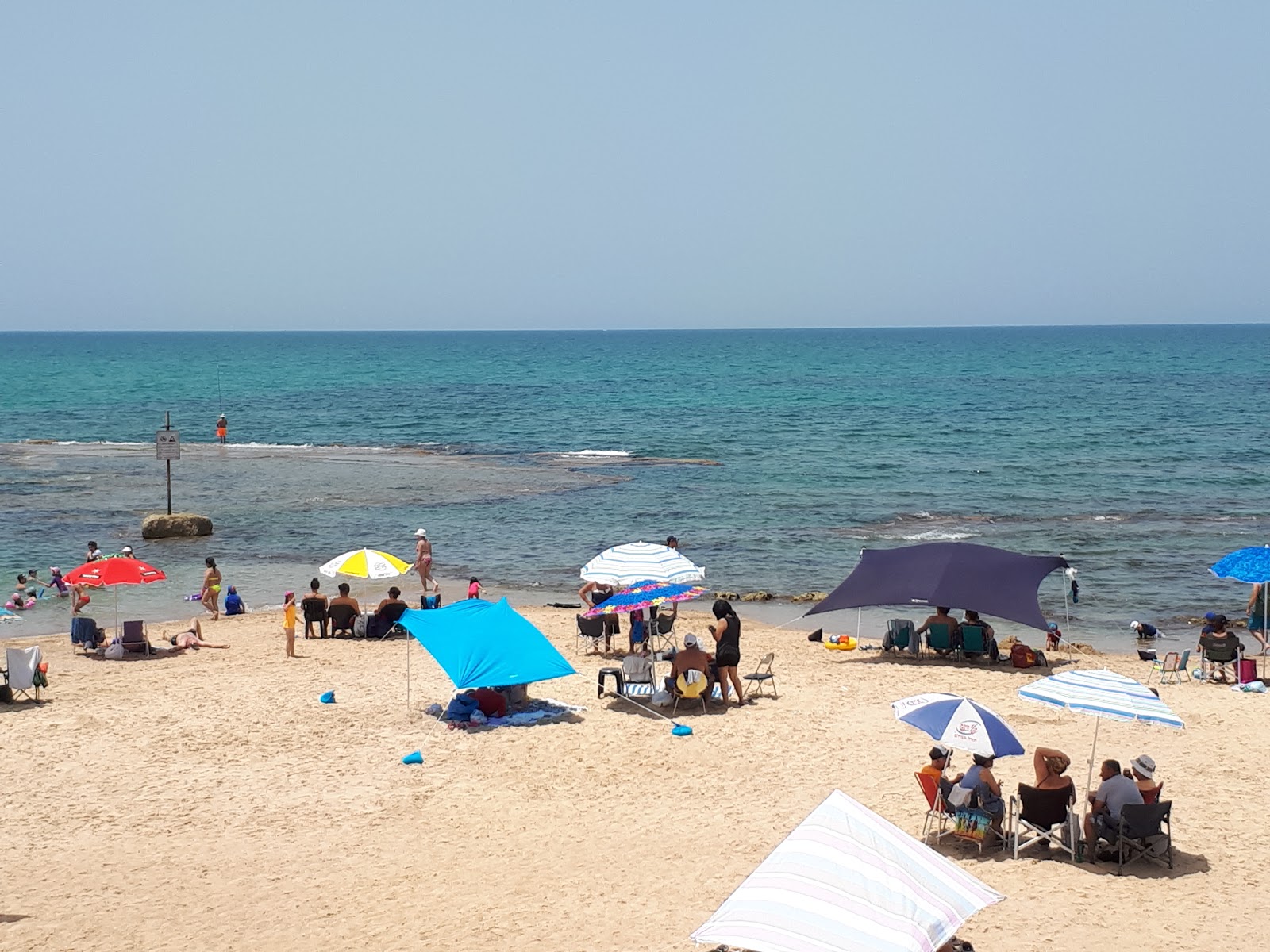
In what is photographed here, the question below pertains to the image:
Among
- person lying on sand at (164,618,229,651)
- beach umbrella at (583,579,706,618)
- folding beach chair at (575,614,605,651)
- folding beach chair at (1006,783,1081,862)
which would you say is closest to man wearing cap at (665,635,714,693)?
beach umbrella at (583,579,706,618)

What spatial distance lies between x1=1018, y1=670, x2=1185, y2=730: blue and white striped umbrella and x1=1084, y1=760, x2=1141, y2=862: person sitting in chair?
50cm

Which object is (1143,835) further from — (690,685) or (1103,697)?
(690,685)

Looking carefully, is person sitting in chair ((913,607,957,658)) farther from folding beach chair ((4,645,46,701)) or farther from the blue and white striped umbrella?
folding beach chair ((4,645,46,701))

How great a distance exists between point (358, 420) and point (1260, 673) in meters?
56.2

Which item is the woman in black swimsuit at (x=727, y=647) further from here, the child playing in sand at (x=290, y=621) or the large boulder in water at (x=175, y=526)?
the large boulder in water at (x=175, y=526)

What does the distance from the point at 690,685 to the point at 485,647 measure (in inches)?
103

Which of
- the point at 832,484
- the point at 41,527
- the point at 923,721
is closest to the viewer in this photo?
the point at 923,721

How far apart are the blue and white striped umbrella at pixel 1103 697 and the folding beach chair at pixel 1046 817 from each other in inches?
30.1

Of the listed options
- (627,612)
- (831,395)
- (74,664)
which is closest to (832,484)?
(627,612)

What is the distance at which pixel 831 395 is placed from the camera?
3297 inches

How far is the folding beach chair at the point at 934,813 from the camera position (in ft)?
37.0

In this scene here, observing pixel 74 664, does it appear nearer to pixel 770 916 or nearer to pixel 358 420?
pixel 770 916

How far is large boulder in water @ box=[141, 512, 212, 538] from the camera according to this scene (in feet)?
102

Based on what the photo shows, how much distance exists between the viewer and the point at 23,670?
52.0 ft
